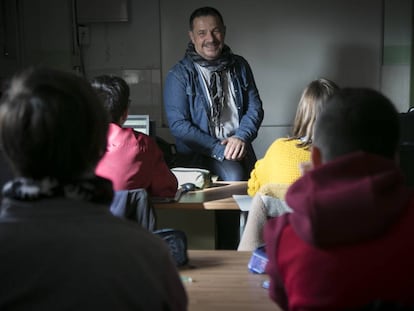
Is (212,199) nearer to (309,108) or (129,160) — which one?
(129,160)

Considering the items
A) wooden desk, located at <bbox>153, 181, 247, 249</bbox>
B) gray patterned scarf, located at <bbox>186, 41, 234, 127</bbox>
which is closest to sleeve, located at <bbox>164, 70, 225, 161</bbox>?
gray patterned scarf, located at <bbox>186, 41, 234, 127</bbox>

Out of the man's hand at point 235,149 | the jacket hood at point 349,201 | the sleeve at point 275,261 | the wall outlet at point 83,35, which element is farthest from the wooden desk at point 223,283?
the wall outlet at point 83,35

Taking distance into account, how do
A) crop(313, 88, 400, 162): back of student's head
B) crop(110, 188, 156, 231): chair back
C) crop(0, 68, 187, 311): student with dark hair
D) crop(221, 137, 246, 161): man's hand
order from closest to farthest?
crop(0, 68, 187, 311): student with dark hair < crop(313, 88, 400, 162): back of student's head < crop(110, 188, 156, 231): chair back < crop(221, 137, 246, 161): man's hand

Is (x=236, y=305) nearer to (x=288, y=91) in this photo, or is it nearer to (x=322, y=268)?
(x=322, y=268)

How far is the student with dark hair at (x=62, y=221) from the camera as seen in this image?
0.84 m

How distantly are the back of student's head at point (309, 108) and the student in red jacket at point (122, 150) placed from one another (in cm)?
63

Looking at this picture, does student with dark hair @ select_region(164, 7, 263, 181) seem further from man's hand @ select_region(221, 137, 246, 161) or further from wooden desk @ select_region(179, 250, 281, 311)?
wooden desk @ select_region(179, 250, 281, 311)

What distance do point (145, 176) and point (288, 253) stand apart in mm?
1240

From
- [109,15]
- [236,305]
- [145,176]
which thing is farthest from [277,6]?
[236,305]

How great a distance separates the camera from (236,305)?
126 cm

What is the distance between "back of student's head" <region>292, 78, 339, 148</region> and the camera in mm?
2021

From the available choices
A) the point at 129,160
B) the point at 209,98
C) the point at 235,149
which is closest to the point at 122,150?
the point at 129,160

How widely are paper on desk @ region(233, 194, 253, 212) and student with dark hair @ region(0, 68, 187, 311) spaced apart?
4.27ft

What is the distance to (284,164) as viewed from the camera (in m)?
2.09
